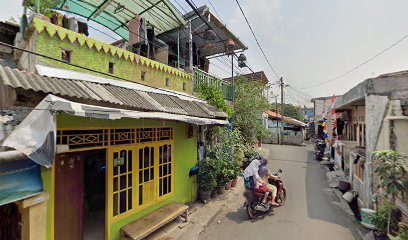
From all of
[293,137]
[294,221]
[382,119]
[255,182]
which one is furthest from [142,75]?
[293,137]

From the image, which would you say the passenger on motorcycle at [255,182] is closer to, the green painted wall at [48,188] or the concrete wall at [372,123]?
the concrete wall at [372,123]

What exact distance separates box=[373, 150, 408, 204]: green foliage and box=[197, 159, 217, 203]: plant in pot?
4.85 m

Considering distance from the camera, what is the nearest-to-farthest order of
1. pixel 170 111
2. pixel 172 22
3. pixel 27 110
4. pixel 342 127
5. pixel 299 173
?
pixel 27 110 < pixel 170 111 < pixel 172 22 < pixel 299 173 < pixel 342 127

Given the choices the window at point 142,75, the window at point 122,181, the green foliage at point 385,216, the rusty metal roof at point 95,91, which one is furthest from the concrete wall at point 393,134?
the window at point 142,75

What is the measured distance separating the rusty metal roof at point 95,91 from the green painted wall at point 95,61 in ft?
2.14

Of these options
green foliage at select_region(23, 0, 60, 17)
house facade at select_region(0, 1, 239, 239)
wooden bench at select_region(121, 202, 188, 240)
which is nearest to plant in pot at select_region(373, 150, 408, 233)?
house facade at select_region(0, 1, 239, 239)

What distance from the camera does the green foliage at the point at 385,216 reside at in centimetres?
502

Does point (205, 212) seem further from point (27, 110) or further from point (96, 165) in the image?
point (27, 110)

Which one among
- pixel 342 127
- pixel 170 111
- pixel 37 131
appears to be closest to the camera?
pixel 37 131

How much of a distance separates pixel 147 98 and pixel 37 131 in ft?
9.92

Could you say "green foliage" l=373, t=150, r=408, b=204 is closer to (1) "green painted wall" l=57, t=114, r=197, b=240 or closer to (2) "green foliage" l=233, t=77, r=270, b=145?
(1) "green painted wall" l=57, t=114, r=197, b=240

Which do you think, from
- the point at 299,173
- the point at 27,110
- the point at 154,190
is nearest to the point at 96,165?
the point at 154,190

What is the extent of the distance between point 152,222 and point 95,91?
11.6ft

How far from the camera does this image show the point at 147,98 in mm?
5715
